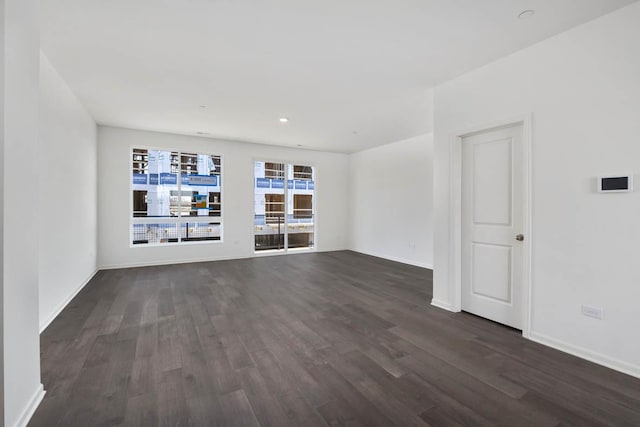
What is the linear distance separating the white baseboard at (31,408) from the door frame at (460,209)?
3.66 meters

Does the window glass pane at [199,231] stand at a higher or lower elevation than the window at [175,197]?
lower

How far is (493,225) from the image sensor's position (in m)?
3.15

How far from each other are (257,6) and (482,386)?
3193 mm

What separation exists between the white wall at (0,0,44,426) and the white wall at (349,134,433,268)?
18.6 feet

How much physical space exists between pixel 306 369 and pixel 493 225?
2416mm

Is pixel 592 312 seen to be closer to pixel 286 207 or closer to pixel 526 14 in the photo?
pixel 526 14

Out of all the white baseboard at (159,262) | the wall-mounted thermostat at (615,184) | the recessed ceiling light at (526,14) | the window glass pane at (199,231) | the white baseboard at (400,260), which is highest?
the recessed ceiling light at (526,14)

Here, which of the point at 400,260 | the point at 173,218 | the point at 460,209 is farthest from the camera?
the point at 400,260

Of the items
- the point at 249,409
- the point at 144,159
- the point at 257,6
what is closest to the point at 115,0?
the point at 257,6

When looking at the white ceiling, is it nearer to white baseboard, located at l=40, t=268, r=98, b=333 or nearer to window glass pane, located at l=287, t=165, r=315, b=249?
white baseboard, located at l=40, t=268, r=98, b=333

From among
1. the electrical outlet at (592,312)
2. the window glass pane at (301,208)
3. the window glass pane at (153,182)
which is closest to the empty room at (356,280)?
the electrical outlet at (592,312)

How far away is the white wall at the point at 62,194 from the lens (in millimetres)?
3033

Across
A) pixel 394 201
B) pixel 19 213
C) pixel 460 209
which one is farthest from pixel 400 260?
pixel 19 213

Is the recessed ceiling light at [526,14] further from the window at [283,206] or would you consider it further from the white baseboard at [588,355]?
the window at [283,206]
